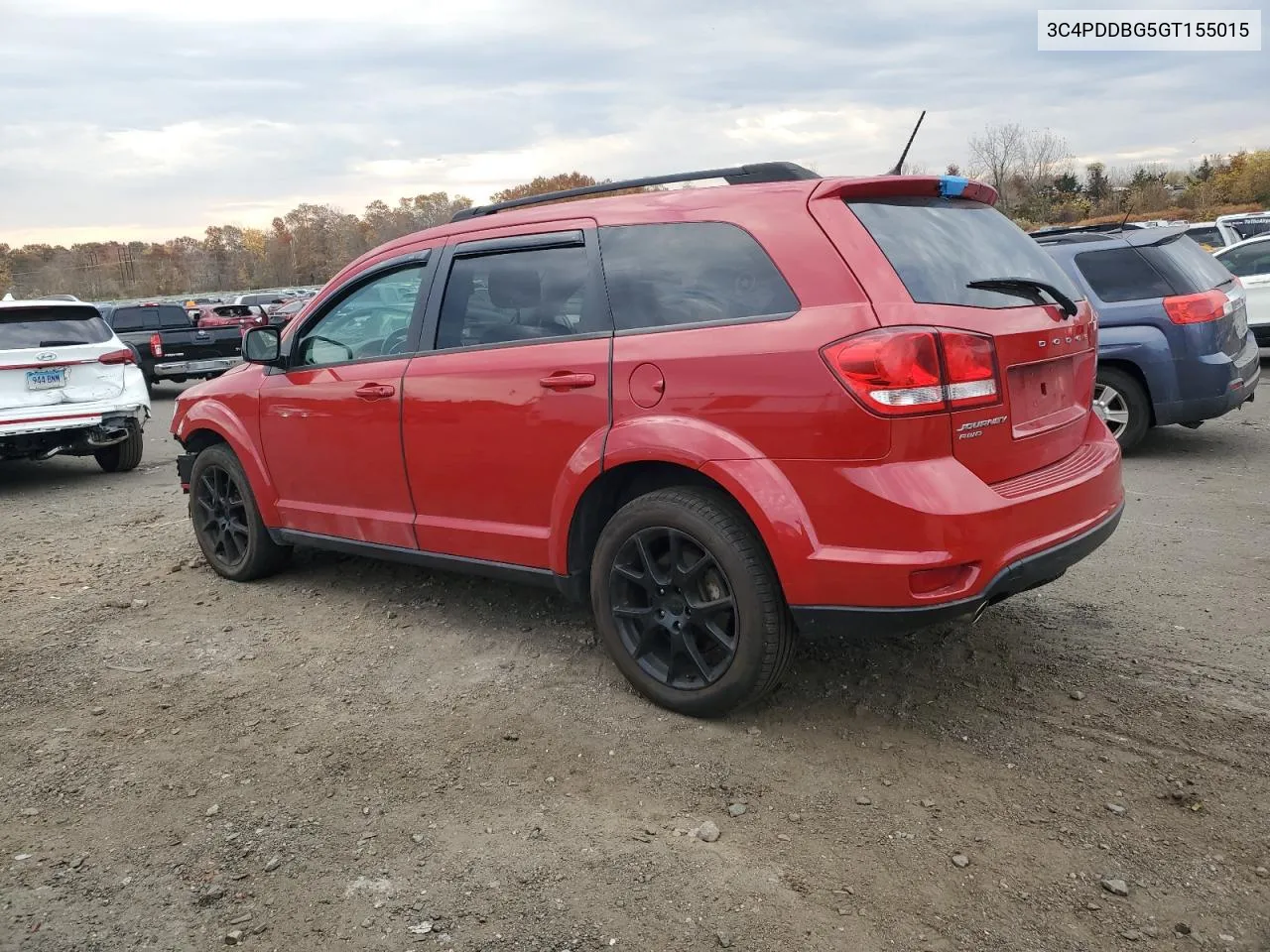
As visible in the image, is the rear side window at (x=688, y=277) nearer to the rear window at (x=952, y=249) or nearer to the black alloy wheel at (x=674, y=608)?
the rear window at (x=952, y=249)

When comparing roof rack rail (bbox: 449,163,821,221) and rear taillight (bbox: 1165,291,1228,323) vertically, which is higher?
roof rack rail (bbox: 449,163,821,221)

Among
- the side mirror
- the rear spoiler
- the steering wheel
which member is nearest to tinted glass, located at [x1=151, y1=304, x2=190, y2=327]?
the side mirror

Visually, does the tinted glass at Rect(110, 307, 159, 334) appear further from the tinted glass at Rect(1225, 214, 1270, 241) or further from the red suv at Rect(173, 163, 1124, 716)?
the tinted glass at Rect(1225, 214, 1270, 241)

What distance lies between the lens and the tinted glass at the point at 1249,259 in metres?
12.0

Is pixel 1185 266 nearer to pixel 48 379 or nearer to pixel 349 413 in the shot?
pixel 349 413

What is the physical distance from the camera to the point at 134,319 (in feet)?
59.0

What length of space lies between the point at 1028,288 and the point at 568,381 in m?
1.64

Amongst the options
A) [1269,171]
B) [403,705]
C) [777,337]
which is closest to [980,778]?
[777,337]

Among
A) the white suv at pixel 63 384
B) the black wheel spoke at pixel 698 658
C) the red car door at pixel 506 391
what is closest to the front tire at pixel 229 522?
the red car door at pixel 506 391

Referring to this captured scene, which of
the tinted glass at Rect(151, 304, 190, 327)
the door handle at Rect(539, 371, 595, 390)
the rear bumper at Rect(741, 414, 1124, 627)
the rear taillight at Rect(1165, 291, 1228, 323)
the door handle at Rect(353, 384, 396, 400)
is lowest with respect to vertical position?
the rear bumper at Rect(741, 414, 1124, 627)

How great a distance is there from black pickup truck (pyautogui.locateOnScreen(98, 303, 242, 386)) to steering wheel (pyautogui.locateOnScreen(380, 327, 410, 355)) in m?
12.9

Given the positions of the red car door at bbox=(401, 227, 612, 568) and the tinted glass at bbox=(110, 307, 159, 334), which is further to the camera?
the tinted glass at bbox=(110, 307, 159, 334)

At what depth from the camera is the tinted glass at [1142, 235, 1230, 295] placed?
24.8 feet

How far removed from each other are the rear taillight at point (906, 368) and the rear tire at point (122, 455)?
8.34 meters
